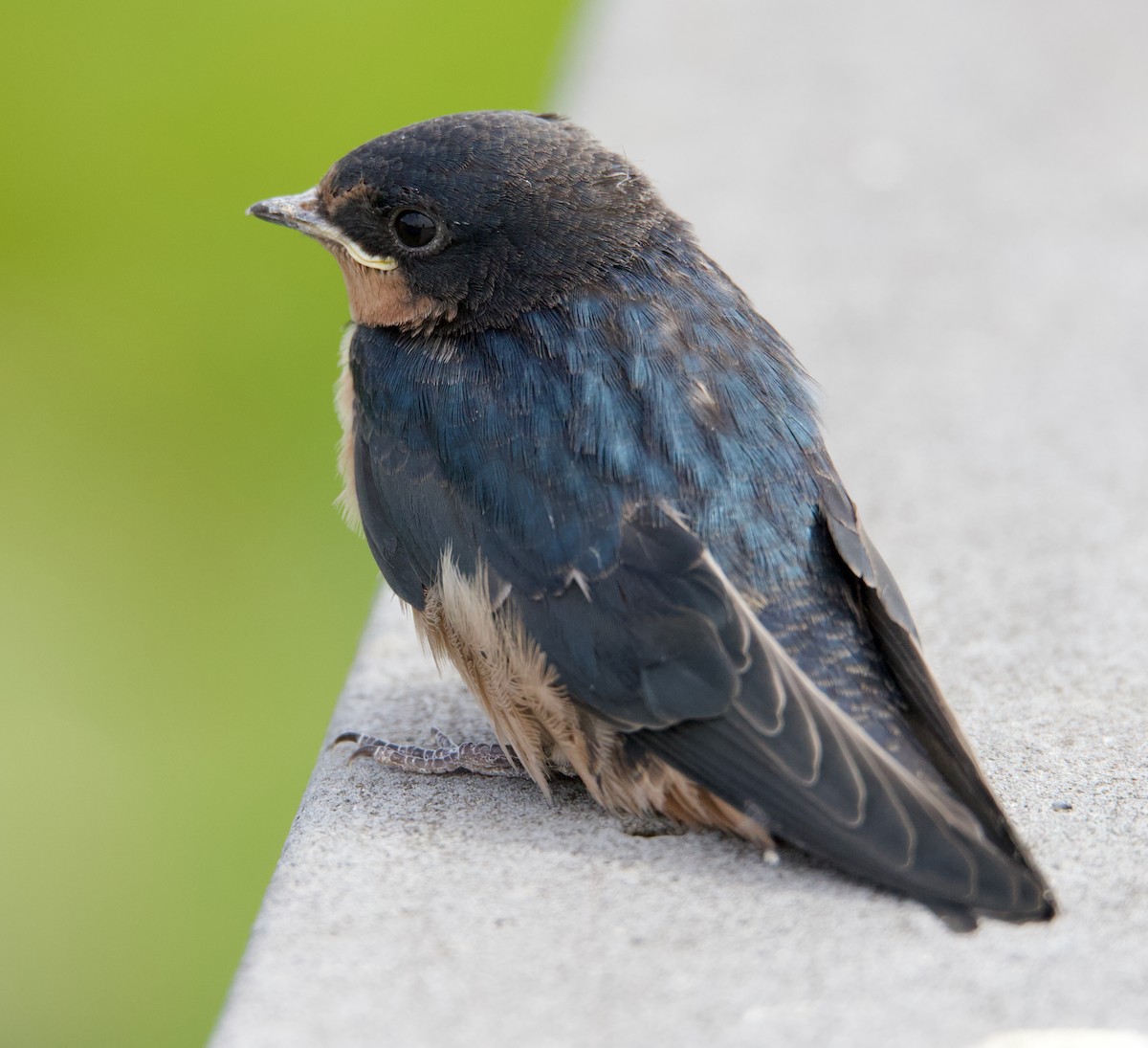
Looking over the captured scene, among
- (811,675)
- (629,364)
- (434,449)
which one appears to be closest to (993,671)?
(811,675)

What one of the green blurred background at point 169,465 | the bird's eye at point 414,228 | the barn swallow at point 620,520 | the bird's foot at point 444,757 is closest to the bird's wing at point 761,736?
the barn swallow at point 620,520

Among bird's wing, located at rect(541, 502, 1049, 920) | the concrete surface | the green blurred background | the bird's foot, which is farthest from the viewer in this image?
the green blurred background

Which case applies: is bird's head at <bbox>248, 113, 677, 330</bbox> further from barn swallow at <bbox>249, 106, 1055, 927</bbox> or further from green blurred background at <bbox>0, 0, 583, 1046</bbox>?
green blurred background at <bbox>0, 0, 583, 1046</bbox>

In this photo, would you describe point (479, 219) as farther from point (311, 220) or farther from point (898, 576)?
point (898, 576)

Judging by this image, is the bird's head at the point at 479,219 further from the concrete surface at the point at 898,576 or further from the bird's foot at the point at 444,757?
the bird's foot at the point at 444,757

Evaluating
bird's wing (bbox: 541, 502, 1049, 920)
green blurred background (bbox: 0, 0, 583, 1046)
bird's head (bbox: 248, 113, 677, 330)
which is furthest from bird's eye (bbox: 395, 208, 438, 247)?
green blurred background (bbox: 0, 0, 583, 1046)

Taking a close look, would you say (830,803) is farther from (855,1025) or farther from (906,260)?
(906,260)

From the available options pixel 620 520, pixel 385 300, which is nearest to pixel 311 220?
pixel 385 300
